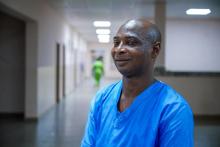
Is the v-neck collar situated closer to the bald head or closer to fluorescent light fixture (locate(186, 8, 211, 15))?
the bald head

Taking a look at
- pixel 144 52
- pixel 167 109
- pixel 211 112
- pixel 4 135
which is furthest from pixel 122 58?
pixel 211 112

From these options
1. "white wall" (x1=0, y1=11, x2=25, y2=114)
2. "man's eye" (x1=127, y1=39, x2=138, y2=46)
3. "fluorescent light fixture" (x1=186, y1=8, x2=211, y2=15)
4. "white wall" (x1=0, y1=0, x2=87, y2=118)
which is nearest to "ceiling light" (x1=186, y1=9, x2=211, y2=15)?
"fluorescent light fixture" (x1=186, y1=8, x2=211, y2=15)

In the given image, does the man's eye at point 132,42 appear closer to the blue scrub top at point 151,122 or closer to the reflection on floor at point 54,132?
the blue scrub top at point 151,122

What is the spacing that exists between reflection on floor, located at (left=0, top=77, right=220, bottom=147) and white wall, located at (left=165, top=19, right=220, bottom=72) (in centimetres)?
411

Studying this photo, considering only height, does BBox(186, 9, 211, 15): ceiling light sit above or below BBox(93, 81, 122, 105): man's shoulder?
above

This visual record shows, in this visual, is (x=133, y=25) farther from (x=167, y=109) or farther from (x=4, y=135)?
(x=4, y=135)

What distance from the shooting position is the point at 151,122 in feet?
3.29

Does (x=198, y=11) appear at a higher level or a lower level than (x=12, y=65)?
higher

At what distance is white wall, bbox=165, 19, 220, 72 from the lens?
1076 cm

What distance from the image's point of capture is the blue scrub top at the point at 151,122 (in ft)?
3.18

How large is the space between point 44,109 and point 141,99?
735 centimetres

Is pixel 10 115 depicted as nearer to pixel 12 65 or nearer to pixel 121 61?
pixel 12 65

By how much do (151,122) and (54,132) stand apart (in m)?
5.20

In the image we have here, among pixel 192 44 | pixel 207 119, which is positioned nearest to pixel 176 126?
pixel 207 119
